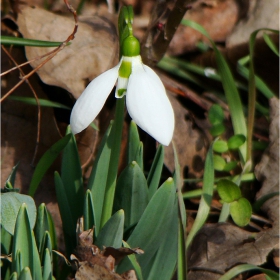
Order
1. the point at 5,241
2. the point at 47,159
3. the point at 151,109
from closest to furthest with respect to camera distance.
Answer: the point at 151,109, the point at 5,241, the point at 47,159

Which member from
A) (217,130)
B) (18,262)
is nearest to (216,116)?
(217,130)

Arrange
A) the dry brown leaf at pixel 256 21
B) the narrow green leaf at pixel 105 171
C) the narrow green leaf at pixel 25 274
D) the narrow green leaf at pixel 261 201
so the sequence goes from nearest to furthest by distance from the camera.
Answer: the narrow green leaf at pixel 25 274
the narrow green leaf at pixel 105 171
the narrow green leaf at pixel 261 201
the dry brown leaf at pixel 256 21

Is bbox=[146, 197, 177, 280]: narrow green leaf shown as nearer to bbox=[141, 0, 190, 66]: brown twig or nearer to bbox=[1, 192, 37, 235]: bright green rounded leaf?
bbox=[1, 192, 37, 235]: bright green rounded leaf

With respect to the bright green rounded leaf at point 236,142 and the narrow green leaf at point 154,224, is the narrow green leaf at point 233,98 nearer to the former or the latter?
the bright green rounded leaf at point 236,142

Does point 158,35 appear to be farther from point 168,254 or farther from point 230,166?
point 168,254

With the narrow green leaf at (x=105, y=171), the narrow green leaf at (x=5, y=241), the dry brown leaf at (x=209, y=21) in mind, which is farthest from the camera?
the dry brown leaf at (x=209, y=21)

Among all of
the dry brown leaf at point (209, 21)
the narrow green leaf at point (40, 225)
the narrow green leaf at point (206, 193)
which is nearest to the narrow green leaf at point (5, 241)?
the narrow green leaf at point (40, 225)
